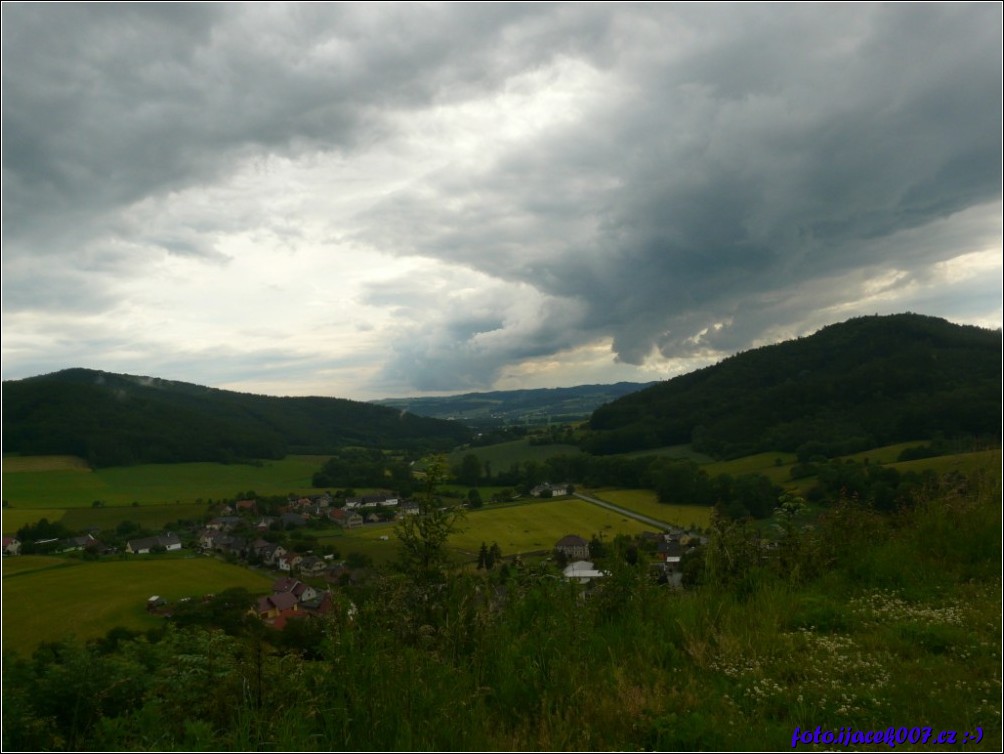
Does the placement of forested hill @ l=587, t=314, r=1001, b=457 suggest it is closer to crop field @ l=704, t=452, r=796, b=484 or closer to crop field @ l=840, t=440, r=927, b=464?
crop field @ l=840, t=440, r=927, b=464

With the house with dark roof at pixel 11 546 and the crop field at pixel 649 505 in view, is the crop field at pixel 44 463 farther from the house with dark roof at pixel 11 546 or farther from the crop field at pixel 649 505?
the crop field at pixel 649 505

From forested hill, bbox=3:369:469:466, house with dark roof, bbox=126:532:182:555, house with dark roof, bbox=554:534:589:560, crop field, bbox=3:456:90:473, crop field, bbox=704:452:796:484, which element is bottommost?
house with dark roof, bbox=126:532:182:555

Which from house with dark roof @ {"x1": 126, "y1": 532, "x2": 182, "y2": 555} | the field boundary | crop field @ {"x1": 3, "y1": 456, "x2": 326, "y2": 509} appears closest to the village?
house with dark roof @ {"x1": 126, "y1": 532, "x2": 182, "y2": 555}

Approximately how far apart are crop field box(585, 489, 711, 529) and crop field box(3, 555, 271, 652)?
2192 cm

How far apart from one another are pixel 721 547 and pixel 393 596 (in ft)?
12.1

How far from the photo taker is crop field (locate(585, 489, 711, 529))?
33.9 metres

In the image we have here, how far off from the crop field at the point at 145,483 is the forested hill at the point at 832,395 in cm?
4333

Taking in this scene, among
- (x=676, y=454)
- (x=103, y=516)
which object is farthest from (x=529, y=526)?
(x=103, y=516)

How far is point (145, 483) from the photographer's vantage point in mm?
73625

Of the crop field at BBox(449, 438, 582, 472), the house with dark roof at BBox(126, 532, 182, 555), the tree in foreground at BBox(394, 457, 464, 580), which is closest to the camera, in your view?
the tree in foreground at BBox(394, 457, 464, 580)

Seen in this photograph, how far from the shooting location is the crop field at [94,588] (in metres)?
20.9

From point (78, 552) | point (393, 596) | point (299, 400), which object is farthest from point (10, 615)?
point (299, 400)

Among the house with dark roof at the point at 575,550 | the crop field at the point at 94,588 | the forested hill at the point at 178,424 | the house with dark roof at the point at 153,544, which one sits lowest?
the house with dark roof at the point at 153,544

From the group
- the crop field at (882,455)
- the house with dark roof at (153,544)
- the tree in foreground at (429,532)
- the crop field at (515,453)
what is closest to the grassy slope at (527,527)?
the house with dark roof at (153,544)
